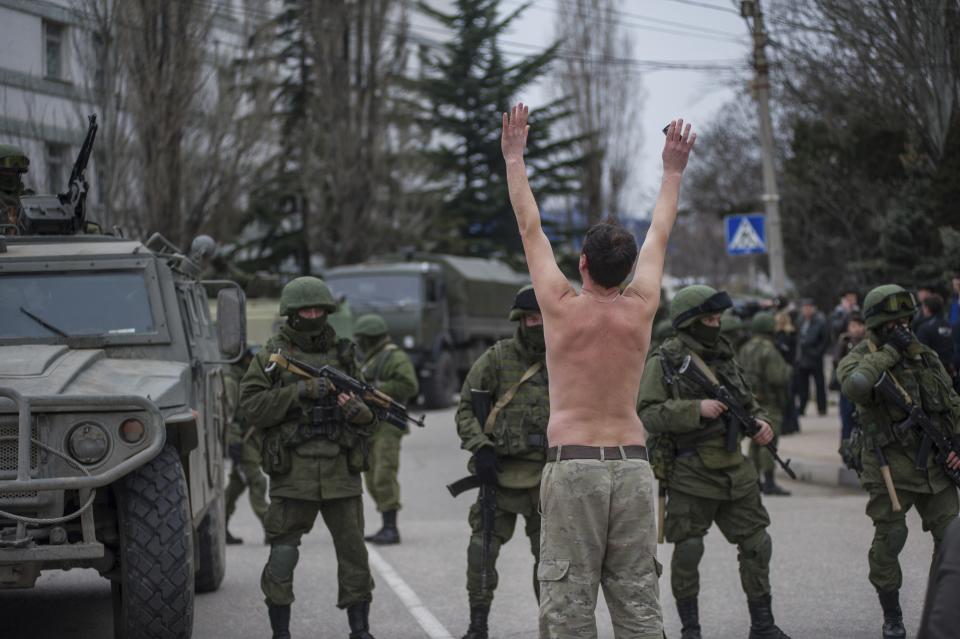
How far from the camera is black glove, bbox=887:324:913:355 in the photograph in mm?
7000

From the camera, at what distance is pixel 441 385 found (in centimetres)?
2425

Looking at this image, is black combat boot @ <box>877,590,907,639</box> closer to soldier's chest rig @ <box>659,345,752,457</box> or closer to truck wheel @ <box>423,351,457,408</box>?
soldier's chest rig @ <box>659,345,752,457</box>

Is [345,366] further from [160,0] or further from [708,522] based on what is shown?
[160,0]

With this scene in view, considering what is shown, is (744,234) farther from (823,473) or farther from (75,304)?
(75,304)

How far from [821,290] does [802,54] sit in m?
12.7

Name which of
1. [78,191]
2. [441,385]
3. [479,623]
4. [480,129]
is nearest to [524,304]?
[479,623]

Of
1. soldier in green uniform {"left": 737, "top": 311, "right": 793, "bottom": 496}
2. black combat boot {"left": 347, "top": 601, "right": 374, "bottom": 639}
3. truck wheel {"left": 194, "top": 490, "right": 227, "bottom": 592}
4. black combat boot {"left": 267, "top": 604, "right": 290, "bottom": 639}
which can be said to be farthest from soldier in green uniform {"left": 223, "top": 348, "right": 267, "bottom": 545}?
soldier in green uniform {"left": 737, "top": 311, "right": 793, "bottom": 496}

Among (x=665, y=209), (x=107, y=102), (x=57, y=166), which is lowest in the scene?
(x=665, y=209)

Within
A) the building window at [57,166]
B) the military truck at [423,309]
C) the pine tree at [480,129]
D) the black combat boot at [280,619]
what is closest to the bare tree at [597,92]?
the pine tree at [480,129]

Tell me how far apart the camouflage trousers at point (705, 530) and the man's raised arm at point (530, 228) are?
260cm

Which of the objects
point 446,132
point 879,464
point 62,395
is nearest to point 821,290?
point 446,132

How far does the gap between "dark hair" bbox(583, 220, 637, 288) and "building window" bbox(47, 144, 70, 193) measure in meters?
12.2

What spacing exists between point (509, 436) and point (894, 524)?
1.96m

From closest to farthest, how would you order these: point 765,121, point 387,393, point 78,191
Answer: point 78,191 < point 387,393 < point 765,121
